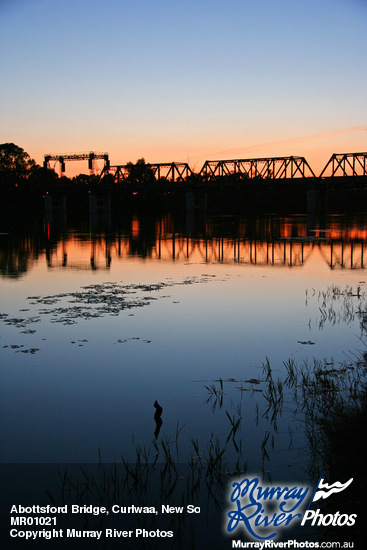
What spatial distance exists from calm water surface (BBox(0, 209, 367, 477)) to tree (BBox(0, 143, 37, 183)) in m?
140

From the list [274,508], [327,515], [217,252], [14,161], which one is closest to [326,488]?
[327,515]

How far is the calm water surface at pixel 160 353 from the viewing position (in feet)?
28.9

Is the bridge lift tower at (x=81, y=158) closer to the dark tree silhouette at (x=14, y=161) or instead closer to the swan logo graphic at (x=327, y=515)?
the dark tree silhouette at (x=14, y=161)

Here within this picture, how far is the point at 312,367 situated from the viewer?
12195mm

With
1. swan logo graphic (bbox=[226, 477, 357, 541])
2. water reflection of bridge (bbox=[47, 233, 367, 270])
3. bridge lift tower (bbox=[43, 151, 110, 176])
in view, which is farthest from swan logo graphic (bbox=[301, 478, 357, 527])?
bridge lift tower (bbox=[43, 151, 110, 176])

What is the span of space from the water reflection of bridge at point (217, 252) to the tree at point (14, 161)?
Result: 11816cm

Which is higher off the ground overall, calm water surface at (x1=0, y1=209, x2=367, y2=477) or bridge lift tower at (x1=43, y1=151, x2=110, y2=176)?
bridge lift tower at (x1=43, y1=151, x2=110, y2=176)

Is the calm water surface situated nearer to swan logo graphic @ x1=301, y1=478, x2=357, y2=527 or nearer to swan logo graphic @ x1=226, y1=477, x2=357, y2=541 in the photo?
swan logo graphic @ x1=226, y1=477, x2=357, y2=541

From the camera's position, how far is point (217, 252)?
41.0 metres

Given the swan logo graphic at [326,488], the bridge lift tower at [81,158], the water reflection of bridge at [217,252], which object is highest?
the bridge lift tower at [81,158]

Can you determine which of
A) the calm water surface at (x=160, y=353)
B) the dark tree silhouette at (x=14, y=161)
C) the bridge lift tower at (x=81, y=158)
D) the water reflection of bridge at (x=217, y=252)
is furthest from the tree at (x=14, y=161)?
the calm water surface at (x=160, y=353)

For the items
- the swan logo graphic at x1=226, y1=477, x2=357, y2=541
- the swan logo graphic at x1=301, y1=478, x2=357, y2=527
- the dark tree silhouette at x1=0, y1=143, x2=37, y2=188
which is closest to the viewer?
the swan logo graphic at x1=301, y1=478, x2=357, y2=527

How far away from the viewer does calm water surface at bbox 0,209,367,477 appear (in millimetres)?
8797

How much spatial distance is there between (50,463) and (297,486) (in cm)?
359
